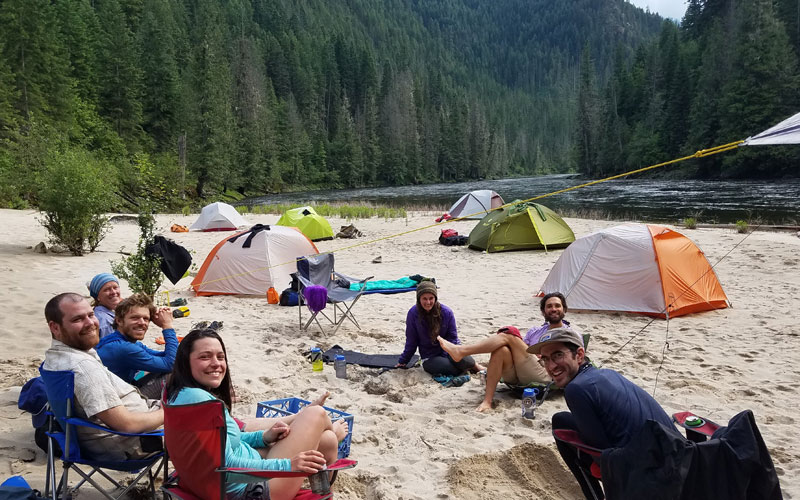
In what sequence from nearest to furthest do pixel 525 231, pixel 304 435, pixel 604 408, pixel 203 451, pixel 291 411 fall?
pixel 203 451 → pixel 604 408 → pixel 304 435 → pixel 291 411 → pixel 525 231

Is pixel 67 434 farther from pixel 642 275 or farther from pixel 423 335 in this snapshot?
pixel 642 275

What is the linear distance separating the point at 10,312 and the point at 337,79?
246ft

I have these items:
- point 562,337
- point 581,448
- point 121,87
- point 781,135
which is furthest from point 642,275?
point 121,87

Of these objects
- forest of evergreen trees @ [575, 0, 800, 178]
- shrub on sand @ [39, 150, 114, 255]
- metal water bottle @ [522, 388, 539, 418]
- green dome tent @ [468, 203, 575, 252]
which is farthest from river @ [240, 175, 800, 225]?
shrub on sand @ [39, 150, 114, 255]

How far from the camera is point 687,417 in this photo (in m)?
2.60

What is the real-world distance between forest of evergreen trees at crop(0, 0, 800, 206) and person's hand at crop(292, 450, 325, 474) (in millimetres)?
10600

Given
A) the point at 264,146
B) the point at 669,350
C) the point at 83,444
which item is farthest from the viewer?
the point at 264,146

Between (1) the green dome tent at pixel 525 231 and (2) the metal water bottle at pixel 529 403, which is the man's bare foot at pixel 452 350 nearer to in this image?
(2) the metal water bottle at pixel 529 403

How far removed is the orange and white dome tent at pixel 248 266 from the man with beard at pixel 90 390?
581 cm

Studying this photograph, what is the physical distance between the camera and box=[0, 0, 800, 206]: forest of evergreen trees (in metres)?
30.1

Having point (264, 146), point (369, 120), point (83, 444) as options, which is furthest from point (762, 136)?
point (369, 120)

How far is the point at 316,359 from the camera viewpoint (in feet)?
17.1

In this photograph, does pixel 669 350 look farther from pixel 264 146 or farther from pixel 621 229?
pixel 264 146

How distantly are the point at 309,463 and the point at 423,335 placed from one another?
9.38ft
